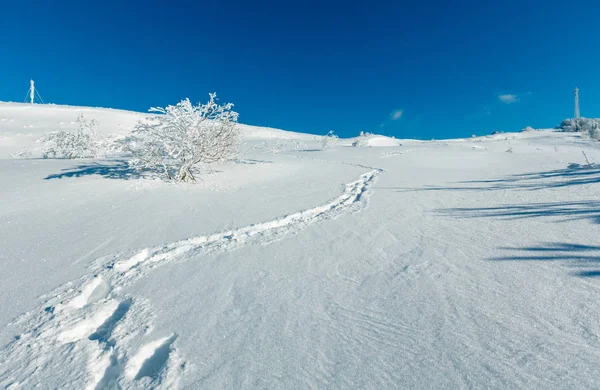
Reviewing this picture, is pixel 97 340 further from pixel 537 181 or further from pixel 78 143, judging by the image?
pixel 78 143

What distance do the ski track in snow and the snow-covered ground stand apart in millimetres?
12

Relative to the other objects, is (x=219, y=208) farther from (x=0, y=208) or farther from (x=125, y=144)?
(x=125, y=144)

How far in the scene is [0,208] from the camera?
A: 205 inches

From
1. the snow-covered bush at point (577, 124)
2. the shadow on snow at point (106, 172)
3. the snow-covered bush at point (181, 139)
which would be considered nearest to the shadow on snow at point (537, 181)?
the snow-covered bush at point (181, 139)

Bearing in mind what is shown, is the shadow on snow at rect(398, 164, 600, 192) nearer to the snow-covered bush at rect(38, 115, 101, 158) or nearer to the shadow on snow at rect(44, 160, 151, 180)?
the shadow on snow at rect(44, 160, 151, 180)

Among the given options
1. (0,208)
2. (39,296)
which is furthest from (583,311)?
(0,208)

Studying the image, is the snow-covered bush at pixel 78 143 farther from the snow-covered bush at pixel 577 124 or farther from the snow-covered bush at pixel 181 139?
the snow-covered bush at pixel 577 124

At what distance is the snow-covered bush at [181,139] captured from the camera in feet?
24.5

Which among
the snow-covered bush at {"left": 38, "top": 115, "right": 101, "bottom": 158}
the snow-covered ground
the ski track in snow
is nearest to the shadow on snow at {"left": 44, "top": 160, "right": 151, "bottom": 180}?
the snow-covered ground

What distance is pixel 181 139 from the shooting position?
751cm

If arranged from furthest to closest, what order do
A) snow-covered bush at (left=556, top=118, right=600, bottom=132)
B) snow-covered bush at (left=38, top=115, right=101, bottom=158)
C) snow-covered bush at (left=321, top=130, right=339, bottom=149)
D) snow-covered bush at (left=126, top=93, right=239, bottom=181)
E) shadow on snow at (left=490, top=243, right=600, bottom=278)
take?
snow-covered bush at (left=556, top=118, right=600, bottom=132)
snow-covered bush at (left=321, top=130, right=339, bottom=149)
snow-covered bush at (left=38, top=115, right=101, bottom=158)
snow-covered bush at (left=126, top=93, right=239, bottom=181)
shadow on snow at (left=490, top=243, right=600, bottom=278)

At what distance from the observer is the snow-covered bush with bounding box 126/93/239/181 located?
7457 mm

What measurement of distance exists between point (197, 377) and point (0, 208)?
5.15 m

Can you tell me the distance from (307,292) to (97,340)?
1.38 metres
